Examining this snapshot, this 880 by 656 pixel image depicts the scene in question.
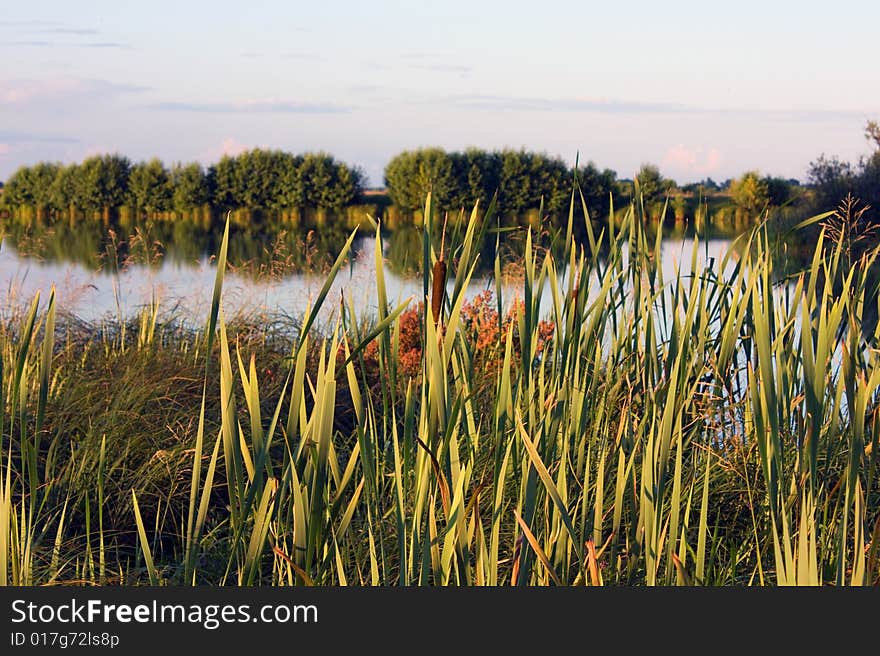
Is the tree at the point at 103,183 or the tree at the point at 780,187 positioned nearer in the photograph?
the tree at the point at 780,187

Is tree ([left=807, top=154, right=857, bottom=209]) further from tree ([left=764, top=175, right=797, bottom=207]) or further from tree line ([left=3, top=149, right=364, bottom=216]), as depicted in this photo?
tree line ([left=3, top=149, right=364, bottom=216])

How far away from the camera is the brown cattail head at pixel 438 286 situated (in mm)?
1464

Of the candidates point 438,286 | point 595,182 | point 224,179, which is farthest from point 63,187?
point 438,286

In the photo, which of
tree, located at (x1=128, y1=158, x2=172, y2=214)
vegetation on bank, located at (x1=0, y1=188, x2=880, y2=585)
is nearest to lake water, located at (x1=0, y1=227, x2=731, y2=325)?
vegetation on bank, located at (x1=0, y1=188, x2=880, y2=585)

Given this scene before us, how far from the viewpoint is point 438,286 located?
4.85 feet

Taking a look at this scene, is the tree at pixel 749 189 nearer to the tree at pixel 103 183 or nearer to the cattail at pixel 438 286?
the tree at pixel 103 183

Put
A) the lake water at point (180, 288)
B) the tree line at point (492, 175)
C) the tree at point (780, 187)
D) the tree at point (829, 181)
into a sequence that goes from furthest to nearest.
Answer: the tree line at point (492, 175) < the tree at point (780, 187) < the tree at point (829, 181) < the lake water at point (180, 288)

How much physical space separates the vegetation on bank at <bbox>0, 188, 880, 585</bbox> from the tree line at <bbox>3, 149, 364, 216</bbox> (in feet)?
129

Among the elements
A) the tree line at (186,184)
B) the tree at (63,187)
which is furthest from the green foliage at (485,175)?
the tree at (63,187)

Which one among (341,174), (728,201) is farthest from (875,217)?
(341,174)

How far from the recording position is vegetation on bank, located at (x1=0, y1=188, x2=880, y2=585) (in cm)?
151

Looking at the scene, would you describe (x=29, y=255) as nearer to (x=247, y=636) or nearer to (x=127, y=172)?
(x=247, y=636)

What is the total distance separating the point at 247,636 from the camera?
1573 millimetres

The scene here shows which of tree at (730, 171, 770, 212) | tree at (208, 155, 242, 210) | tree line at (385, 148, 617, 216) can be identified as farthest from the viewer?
tree at (208, 155, 242, 210)
